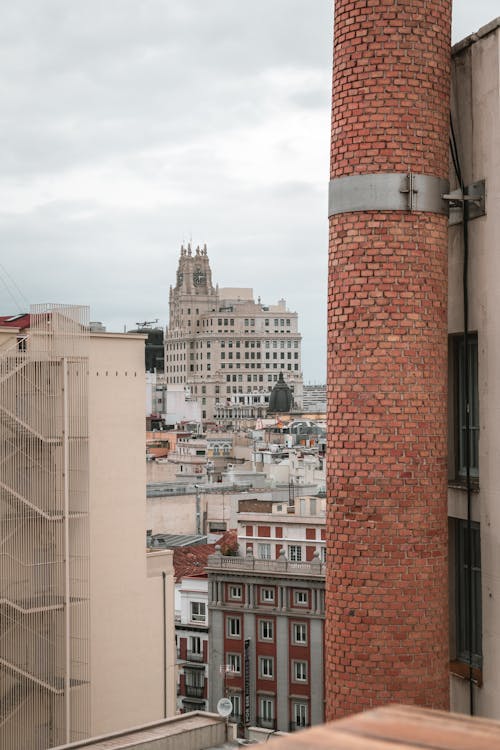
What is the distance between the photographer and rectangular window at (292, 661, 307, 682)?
2432 inches

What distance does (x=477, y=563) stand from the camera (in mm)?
10242

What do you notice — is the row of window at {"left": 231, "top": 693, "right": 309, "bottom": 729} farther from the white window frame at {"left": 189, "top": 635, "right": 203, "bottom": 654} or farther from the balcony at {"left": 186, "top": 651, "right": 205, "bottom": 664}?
the white window frame at {"left": 189, "top": 635, "right": 203, "bottom": 654}

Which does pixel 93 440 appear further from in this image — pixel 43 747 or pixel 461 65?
pixel 461 65

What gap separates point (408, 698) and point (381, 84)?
16.6ft

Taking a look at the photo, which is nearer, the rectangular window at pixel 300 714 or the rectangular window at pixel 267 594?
the rectangular window at pixel 300 714

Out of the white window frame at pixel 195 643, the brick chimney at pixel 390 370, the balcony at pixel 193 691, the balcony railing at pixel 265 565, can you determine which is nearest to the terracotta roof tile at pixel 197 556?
the balcony railing at pixel 265 565

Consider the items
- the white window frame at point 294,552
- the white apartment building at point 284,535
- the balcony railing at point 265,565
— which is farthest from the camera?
the white window frame at point 294,552

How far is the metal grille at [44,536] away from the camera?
22328 mm

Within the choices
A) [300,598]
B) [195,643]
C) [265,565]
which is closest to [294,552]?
[265,565]

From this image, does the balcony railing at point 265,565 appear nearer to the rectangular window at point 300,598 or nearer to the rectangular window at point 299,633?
the rectangular window at point 300,598

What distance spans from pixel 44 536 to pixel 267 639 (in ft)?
142

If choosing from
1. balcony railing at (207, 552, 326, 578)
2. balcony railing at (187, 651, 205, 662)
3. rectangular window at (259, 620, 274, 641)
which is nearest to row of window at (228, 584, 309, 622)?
balcony railing at (207, 552, 326, 578)

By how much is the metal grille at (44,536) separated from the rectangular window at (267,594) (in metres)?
42.3

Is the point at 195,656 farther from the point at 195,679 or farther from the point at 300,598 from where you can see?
the point at 300,598
